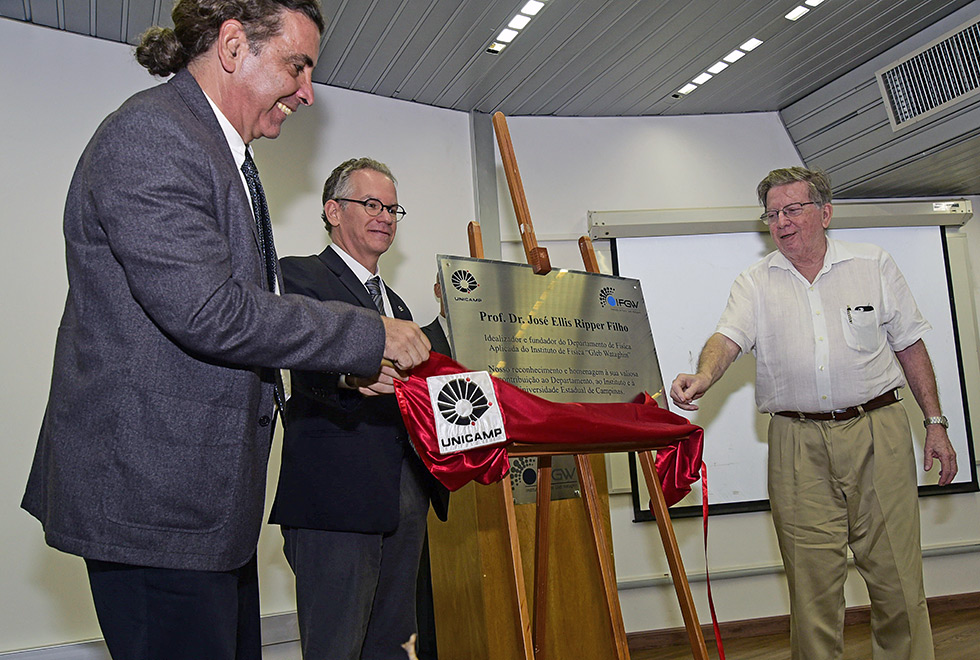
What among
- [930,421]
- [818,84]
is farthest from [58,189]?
[818,84]

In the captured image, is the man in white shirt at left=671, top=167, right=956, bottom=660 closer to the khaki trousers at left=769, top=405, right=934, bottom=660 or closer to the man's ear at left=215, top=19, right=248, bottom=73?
the khaki trousers at left=769, top=405, right=934, bottom=660

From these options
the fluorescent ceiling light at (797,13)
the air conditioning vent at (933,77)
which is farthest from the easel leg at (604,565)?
the air conditioning vent at (933,77)

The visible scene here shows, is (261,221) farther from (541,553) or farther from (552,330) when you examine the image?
(541,553)

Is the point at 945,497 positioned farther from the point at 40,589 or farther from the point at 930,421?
the point at 40,589

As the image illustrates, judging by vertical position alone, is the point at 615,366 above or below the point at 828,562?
above

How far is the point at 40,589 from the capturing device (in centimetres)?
258

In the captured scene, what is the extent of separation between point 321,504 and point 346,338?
0.61 m

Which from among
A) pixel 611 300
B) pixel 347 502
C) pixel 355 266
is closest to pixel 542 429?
pixel 347 502

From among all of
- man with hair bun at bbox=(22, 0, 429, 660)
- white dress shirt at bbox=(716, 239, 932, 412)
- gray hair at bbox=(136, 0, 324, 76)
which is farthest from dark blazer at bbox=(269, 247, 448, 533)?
white dress shirt at bbox=(716, 239, 932, 412)

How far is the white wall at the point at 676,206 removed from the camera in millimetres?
3551

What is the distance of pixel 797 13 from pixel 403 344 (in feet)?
8.37

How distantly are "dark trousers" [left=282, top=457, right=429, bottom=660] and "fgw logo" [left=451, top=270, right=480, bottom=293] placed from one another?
516 millimetres

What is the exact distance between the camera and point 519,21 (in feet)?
9.68

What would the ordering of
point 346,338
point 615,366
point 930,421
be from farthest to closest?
point 930,421
point 615,366
point 346,338
